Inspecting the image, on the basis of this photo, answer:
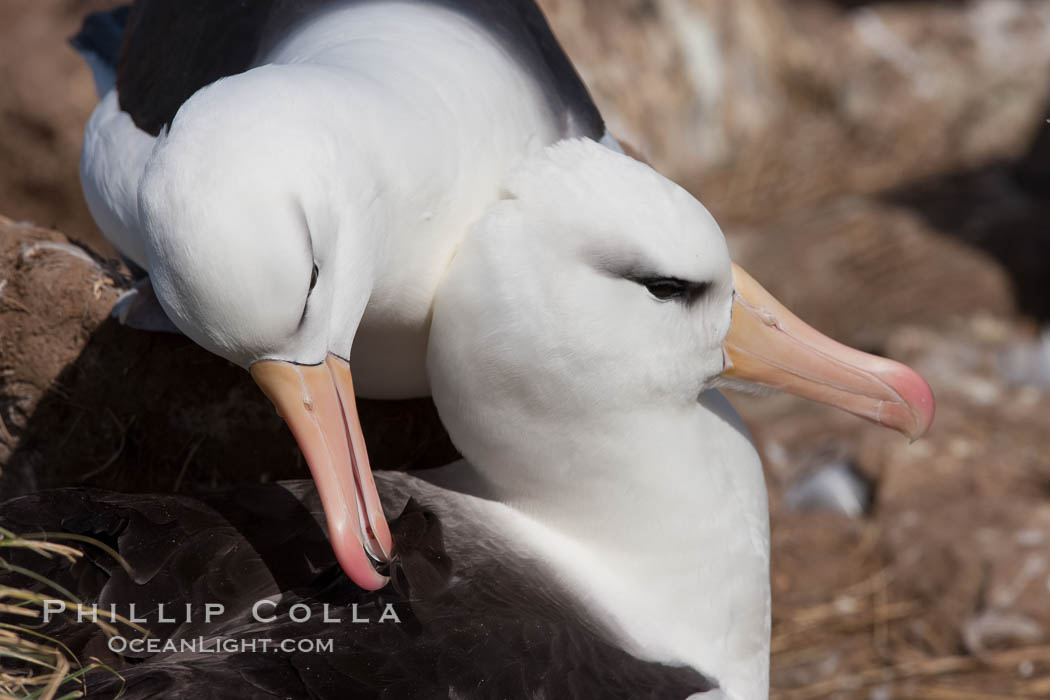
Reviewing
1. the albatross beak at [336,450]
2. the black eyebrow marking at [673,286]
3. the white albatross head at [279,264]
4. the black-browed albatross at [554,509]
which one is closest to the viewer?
the white albatross head at [279,264]

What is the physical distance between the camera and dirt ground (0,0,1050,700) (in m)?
3.88

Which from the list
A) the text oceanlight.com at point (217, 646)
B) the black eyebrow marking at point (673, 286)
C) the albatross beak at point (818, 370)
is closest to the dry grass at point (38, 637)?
the text oceanlight.com at point (217, 646)

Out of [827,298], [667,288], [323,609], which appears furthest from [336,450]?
[827,298]

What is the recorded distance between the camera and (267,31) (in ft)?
11.6

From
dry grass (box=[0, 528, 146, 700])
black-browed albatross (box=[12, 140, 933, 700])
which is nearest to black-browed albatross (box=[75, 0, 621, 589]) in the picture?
black-browed albatross (box=[12, 140, 933, 700])

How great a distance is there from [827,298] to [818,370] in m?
4.54

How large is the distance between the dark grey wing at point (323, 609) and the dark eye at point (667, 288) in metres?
0.78

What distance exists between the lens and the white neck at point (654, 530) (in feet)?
10.5

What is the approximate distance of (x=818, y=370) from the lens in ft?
→ 10.8

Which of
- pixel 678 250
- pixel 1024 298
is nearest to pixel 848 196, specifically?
pixel 1024 298

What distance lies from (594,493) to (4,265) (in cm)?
199

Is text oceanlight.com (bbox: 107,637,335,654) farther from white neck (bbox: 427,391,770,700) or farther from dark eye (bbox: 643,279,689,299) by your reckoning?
dark eye (bbox: 643,279,689,299)

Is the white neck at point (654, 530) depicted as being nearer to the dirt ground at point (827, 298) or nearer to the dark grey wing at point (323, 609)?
the dark grey wing at point (323, 609)

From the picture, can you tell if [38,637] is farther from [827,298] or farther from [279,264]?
[827,298]
